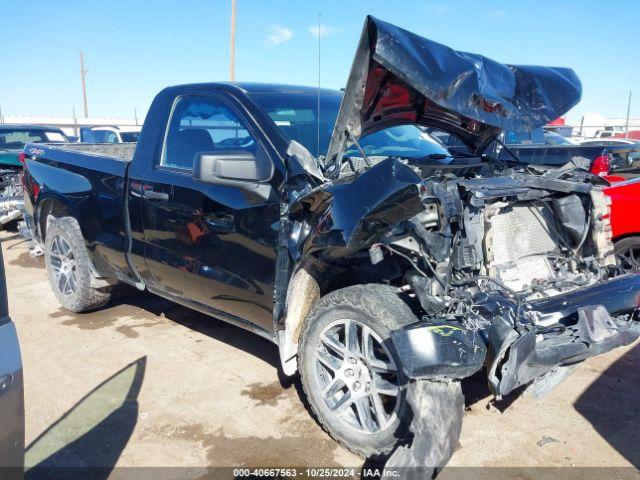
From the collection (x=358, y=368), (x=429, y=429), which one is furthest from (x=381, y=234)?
(x=429, y=429)

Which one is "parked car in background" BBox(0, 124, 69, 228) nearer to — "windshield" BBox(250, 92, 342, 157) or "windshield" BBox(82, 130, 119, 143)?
"windshield" BBox(82, 130, 119, 143)

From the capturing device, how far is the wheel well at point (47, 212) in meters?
5.25

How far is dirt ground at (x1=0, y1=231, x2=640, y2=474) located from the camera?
3129 millimetres

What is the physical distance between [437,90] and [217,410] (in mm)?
2397

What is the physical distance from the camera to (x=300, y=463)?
3031 millimetres

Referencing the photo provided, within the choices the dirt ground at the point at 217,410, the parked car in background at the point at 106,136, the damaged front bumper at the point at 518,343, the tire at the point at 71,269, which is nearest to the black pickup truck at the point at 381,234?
the damaged front bumper at the point at 518,343

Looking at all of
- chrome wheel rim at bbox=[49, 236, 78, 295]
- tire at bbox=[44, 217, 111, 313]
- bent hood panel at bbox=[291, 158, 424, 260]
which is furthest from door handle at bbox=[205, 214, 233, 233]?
chrome wheel rim at bbox=[49, 236, 78, 295]

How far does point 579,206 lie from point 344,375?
2.02 meters

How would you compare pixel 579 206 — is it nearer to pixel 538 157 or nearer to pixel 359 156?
pixel 359 156

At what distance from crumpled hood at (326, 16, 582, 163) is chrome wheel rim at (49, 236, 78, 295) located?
307 centimetres

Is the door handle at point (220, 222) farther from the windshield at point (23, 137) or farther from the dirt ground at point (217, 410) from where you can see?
the windshield at point (23, 137)

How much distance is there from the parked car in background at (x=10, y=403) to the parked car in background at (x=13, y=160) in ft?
21.4

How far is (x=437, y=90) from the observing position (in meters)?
3.26

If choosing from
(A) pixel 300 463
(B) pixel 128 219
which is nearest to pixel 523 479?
(A) pixel 300 463
